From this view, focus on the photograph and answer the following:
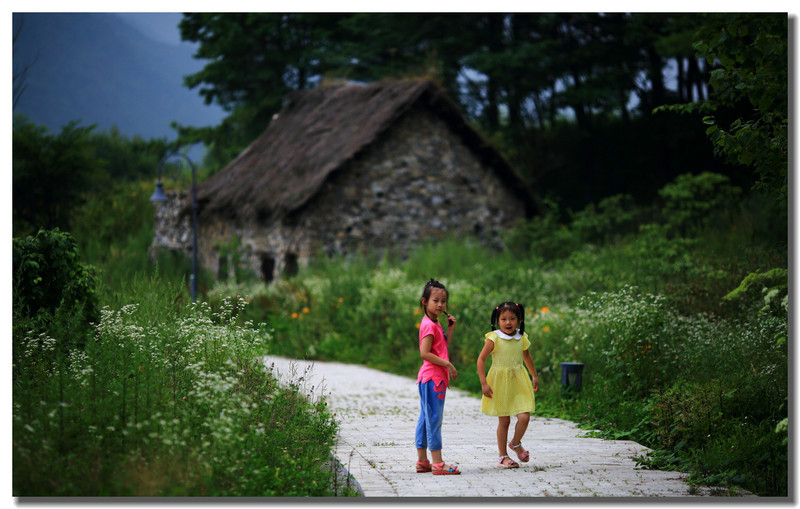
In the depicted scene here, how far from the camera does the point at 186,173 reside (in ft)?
63.9

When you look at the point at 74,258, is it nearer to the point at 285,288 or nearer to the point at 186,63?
the point at 186,63

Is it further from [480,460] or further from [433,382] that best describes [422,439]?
[480,460]

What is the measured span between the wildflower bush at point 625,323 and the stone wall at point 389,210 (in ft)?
1.98

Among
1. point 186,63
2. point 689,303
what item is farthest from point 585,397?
point 186,63

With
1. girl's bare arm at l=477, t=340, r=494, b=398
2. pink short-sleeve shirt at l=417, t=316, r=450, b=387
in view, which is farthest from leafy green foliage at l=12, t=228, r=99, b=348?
girl's bare arm at l=477, t=340, r=494, b=398

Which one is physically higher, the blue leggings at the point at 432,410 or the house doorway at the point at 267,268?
the house doorway at the point at 267,268

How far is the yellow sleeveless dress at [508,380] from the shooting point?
5406 mm

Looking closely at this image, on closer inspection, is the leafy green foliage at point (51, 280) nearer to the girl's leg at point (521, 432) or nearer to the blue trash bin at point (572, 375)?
the girl's leg at point (521, 432)

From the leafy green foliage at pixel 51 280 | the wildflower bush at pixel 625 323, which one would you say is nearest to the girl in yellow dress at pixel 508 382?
the wildflower bush at pixel 625 323

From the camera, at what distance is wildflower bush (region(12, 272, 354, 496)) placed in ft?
14.9

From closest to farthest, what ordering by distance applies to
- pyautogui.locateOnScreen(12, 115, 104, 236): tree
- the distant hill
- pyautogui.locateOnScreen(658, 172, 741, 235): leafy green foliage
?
the distant hill
pyautogui.locateOnScreen(12, 115, 104, 236): tree
pyautogui.locateOnScreen(658, 172, 741, 235): leafy green foliage

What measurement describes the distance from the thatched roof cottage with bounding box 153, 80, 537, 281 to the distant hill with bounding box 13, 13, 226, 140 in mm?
5215

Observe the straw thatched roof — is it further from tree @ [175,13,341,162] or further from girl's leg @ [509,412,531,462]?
girl's leg @ [509,412,531,462]

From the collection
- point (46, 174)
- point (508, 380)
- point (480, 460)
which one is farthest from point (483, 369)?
point (46, 174)
